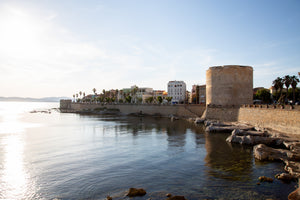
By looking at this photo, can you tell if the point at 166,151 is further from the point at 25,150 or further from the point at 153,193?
the point at 25,150

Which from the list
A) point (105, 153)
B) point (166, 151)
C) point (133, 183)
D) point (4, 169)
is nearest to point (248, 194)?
point (133, 183)

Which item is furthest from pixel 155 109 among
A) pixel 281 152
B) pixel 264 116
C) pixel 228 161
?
pixel 281 152

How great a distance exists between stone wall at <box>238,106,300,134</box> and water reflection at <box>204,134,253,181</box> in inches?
279

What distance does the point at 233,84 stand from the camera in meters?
39.4

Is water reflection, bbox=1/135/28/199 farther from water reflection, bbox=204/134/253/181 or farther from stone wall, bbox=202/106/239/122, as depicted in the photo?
stone wall, bbox=202/106/239/122

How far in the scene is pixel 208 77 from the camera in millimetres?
42812

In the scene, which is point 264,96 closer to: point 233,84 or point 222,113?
point 233,84

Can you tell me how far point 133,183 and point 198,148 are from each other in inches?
378

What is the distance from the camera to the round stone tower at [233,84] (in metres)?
39.4

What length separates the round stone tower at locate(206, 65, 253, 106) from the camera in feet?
129

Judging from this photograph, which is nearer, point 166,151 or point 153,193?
point 153,193

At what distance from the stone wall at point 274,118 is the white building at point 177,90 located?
54812mm

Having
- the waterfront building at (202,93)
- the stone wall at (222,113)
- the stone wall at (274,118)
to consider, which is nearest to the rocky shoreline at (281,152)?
the stone wall at (274,118)

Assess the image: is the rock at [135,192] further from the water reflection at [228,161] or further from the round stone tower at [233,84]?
the round stone tower at [233,84]
